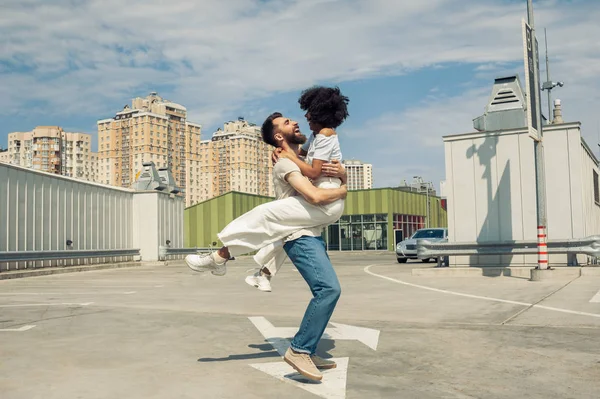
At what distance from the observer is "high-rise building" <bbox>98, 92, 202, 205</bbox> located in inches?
5561

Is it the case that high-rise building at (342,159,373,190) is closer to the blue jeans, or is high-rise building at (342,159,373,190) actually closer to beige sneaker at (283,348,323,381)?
the blue jeans

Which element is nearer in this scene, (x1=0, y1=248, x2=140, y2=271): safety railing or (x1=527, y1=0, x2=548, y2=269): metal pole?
(x1=527, y1=0, x2=548, y2=269): metal pole

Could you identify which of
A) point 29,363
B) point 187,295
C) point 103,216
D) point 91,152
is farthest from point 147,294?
point 91,152

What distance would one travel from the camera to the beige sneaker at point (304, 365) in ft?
12.3

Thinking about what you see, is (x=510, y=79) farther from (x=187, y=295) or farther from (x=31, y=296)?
(x=31, y=296)

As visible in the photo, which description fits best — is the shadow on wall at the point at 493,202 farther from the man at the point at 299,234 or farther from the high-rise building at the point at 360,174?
the high-rise building at the point at 360,174

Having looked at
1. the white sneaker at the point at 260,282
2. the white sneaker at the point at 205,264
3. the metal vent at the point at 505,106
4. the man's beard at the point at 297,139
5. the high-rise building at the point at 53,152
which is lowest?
the white sneaker at the point at 260,282

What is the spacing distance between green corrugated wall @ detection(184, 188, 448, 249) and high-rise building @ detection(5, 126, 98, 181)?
338ft

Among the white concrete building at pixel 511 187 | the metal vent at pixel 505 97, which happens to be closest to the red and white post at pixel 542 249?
the white concrete building at pixel 511 187

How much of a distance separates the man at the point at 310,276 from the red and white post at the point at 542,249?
952cm

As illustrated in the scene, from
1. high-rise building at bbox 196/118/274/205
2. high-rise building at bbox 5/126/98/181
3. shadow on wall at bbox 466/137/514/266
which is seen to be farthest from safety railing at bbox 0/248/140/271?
high-rise building at bbox 5/126/98/181

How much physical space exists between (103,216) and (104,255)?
7.01 ft

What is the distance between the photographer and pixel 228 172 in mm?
156500

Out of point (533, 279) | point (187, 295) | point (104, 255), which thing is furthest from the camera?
point (104, 255)
